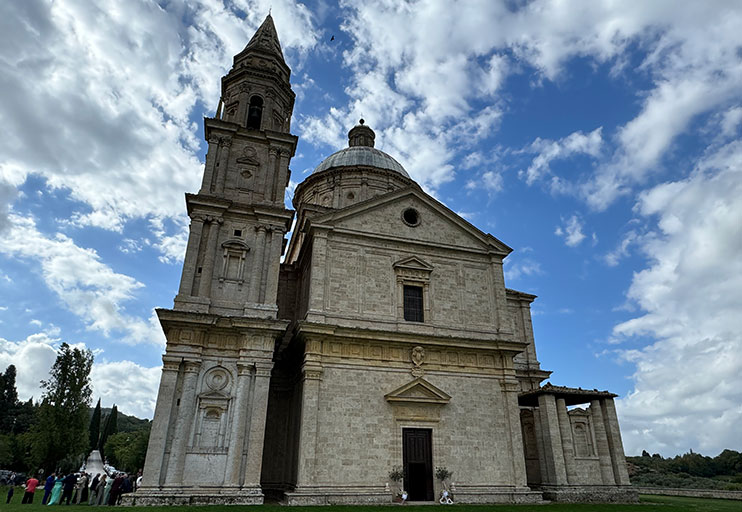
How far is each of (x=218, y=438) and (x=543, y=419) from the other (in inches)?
532

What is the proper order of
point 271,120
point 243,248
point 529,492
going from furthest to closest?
point 271,120, point 243,248, point 529,492

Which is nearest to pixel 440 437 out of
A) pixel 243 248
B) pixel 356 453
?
pixel 356 453

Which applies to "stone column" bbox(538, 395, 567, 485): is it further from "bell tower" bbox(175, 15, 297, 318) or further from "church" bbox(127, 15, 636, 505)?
"bell tower" bbox(175, 15, 297, 318)

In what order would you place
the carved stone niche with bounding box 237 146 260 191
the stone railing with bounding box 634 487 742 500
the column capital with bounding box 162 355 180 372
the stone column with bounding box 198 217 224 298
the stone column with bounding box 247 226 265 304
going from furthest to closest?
the stone railing with bounding box 634 487 742 500 → the carved stone niche with bounding box 237 146 260 191 → the stone column with bounding box 247 226 265 304 → the stone column with bounding box 198 217 224 298 → the column capital with bounding box 162 355 180 372

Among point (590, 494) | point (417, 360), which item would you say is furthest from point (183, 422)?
point (590, 494)

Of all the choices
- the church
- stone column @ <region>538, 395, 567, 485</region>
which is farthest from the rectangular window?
stone column @ <region>538, 395, 567, 485</region>

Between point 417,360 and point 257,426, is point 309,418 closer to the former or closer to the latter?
point 257,426

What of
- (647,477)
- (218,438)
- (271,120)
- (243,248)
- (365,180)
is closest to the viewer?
(218,438)

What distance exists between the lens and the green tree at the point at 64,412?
26672 mm

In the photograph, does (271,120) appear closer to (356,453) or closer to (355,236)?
(355,236)

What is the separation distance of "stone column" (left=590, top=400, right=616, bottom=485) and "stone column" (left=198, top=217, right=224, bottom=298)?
17457mm

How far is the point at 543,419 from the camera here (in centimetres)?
2008

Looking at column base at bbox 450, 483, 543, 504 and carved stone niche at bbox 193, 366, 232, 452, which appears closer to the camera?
carved stone niche at bbox 193, 366, 232, 452

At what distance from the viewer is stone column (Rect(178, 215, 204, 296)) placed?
18.1 meters
